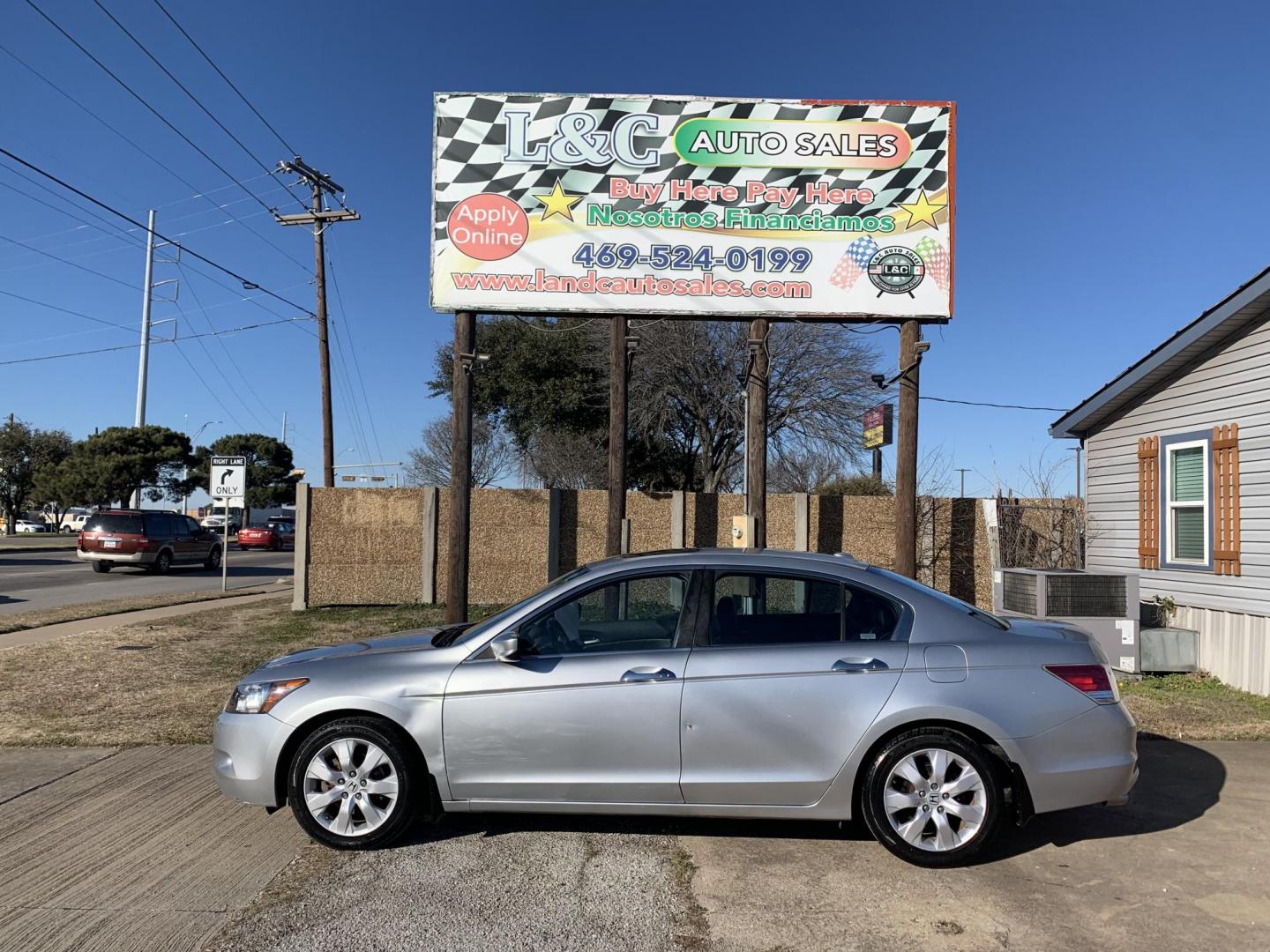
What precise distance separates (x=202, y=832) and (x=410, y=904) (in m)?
1.63

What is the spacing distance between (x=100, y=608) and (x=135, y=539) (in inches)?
416

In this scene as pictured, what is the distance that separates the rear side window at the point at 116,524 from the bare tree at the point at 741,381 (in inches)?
545

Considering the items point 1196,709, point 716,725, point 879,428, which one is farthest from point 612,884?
point 879,428

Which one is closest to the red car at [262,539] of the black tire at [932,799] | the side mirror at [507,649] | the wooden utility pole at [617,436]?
the wooden utility pole at [617,436]

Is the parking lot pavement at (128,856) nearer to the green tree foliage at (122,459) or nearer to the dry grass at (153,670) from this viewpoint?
the dry grass at (153,670)

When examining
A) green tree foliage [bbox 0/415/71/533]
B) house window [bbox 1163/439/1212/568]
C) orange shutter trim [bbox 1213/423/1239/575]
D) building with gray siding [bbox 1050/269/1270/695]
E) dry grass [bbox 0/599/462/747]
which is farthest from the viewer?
green tree foliage [bbox 0/415/71/533]

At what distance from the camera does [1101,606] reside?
29.7 ft

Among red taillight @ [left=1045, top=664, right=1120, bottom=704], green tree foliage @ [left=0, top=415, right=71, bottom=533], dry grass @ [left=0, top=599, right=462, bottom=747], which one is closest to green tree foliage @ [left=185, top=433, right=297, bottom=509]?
green tree foliage @ [left=0, top=415, right=71, bottom=533]

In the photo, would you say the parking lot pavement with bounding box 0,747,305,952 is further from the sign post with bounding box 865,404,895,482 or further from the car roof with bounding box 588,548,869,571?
the sign post with bounding box 865,404,895,482

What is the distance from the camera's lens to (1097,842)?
469cm

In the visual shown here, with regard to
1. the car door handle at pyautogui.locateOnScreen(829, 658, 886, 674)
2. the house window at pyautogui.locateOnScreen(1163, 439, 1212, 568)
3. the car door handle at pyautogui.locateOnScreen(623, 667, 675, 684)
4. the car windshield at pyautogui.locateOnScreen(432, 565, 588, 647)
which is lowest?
the car door handle at pyautogui.locateOnScreen(623, 667, 675, 684)

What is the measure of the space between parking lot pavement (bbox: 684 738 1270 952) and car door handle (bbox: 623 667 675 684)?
928 millimetres

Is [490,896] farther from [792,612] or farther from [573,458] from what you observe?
[573,458]

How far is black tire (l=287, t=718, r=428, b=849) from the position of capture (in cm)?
446
